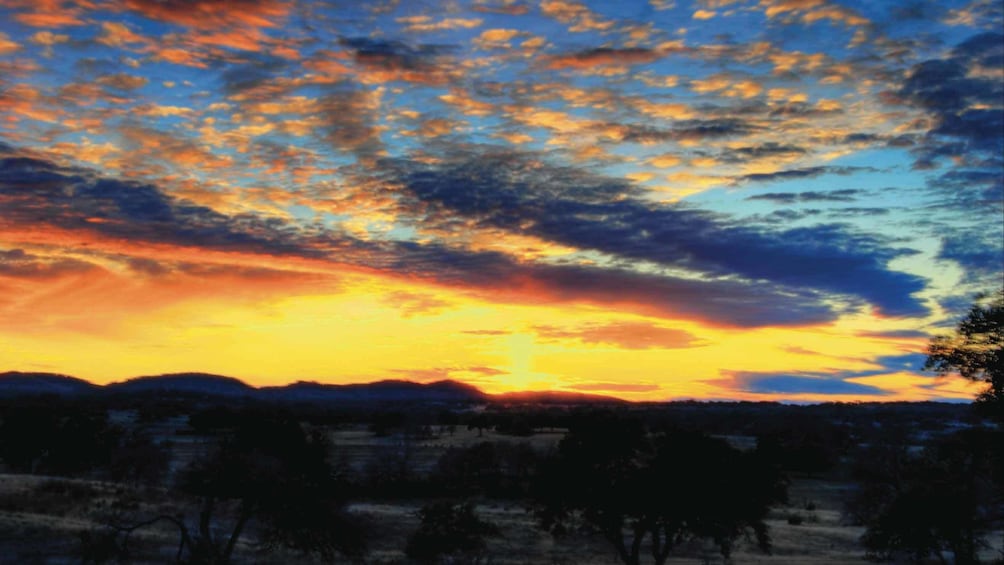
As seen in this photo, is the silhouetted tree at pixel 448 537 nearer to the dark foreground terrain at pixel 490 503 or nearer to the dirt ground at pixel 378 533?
the dark foreground terrain at pixel 490 503

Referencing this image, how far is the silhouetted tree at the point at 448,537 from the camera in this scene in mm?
43188

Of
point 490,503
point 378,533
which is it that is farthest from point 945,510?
point 490,503

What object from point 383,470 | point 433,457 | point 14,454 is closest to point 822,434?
point 433,457

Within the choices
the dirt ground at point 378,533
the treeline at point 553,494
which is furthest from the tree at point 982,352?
the dirt ground at point 378,533

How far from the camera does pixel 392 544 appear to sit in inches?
1939

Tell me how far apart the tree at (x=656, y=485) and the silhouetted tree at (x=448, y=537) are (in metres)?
6.50

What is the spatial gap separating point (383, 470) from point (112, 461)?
23773 mm

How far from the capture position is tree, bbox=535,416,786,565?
36.2 m

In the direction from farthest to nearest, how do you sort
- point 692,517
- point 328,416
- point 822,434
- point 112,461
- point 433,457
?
point 328,416 < point 822,434 < point 433,457 < point 112,461 < point 692,517

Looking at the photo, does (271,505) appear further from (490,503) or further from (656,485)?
(490,503)

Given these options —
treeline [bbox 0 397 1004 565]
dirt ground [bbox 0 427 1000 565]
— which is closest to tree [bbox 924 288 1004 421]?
treeline [bbox 0 397 1004 565]

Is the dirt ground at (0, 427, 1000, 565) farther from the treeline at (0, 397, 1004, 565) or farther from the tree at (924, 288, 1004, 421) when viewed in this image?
the tree at (924, 288, 1004, 421)

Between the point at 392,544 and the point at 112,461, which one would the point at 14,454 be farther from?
the point at 392,544

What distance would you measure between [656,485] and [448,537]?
12466 mm
